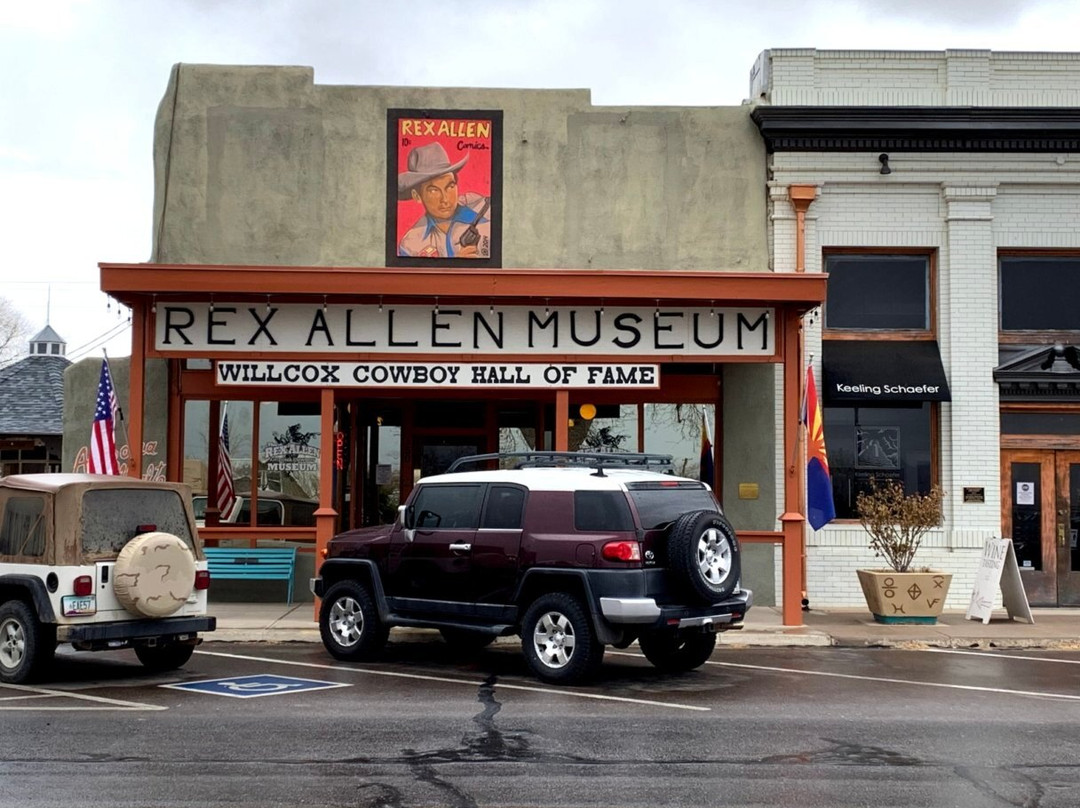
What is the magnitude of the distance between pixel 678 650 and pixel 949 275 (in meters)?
8.70

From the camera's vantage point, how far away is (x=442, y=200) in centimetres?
1845

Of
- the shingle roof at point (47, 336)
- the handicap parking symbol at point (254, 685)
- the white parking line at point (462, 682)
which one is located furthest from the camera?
the shingle roof at point (47, 336)

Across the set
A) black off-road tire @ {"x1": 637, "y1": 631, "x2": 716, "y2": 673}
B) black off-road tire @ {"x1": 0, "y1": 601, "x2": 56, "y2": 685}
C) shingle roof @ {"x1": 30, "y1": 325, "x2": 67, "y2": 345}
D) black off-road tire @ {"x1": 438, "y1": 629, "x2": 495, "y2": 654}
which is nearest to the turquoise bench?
black off-road tire @ {"x1": 438, "y1": 629, "x2": 495, "y2": 654}

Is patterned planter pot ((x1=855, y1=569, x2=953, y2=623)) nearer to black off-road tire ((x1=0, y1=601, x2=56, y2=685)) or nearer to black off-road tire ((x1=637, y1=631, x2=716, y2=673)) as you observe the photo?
black off-road tire ((x1=637, y1=631, x2=716, y2=673))

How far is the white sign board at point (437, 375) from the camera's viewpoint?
15.7 m

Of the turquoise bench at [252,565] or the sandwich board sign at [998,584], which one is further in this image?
the turquoise bench at [252,565]

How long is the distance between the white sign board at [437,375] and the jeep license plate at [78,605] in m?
5.21

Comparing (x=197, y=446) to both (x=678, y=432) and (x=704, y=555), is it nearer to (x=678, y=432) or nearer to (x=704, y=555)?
(x=678, y=432)

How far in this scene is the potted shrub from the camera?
51.9 feet

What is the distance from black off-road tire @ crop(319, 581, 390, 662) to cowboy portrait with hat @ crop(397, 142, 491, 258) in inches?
279

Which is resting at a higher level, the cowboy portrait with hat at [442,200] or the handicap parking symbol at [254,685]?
the cowboy portrait with hat at [442,200]

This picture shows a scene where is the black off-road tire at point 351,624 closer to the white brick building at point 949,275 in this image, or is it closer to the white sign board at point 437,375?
the white sign board at point 437,375

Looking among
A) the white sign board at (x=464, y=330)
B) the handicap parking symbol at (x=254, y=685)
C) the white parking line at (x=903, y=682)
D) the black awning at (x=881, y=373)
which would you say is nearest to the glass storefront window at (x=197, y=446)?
the white sign board at (x=464, y=330)

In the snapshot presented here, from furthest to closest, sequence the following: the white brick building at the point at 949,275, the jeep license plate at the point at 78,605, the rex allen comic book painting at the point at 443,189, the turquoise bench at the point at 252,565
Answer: the rex allen comic book painting at the point at 443,189, the white brick building at the point at 949,275, the turquoise bench at the point at 252,565, the jeep license plate at the point at 78,605
